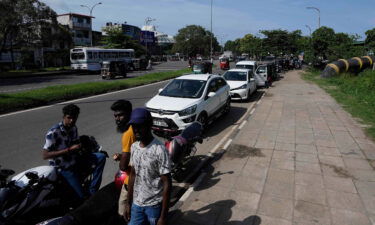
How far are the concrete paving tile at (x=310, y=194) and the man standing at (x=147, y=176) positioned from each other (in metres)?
2.80

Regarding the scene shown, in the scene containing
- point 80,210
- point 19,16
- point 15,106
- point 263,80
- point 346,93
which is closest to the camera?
point 80,210

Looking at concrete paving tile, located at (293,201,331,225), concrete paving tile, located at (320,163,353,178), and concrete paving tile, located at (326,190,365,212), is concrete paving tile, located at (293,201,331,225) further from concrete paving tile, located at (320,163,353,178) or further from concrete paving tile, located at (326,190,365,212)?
concrete paving tile, located at (320,163,353,178)

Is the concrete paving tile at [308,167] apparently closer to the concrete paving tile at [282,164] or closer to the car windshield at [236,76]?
the concrete paving tile at [282,164]

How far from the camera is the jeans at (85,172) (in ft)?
11.9

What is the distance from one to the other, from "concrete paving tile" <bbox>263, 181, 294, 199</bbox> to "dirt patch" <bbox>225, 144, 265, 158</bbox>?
1.48 m

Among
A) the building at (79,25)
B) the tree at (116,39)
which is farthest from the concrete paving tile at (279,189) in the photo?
the building at (79,25)

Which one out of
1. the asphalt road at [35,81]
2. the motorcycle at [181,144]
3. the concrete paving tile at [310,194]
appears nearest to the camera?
the concrete paving tile at [310,194]

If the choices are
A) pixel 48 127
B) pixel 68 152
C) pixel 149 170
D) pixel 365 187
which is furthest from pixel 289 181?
pixel 48 127

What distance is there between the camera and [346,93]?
1675 cm

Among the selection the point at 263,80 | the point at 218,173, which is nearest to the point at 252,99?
the point at 263,80

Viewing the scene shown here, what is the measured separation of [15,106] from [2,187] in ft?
32.6

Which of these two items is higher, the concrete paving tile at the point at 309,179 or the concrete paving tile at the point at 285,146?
the concrete paving tile at the point at 285,146

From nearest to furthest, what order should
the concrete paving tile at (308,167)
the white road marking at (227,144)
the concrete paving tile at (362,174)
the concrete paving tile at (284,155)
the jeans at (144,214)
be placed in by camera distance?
the jeans at (144,214), the concrete paving tile at (362,174), the concrete paving tile at (308,167), the concrete paving tile at (284,155), the white road marking at (227,144)

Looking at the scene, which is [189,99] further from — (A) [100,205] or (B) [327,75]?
(B) [327,75]
